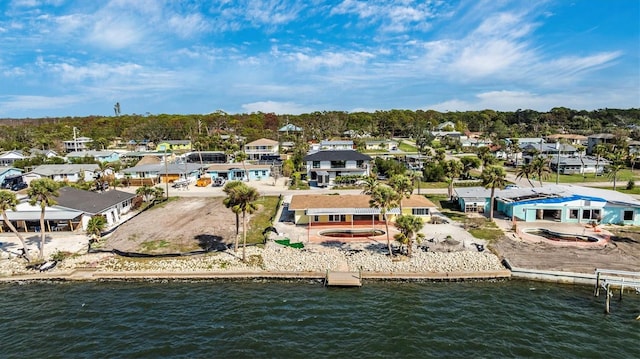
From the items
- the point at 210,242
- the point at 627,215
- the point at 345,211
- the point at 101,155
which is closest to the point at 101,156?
the point at 101,155

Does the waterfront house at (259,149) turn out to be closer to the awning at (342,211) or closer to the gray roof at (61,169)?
the gray roof at (61,169)

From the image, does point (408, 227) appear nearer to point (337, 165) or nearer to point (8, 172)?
point (337, 165)

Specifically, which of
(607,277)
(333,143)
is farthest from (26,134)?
(607,277)

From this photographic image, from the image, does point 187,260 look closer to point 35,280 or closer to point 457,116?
point 35,280

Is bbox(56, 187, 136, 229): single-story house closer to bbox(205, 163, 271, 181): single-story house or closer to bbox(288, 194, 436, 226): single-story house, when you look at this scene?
bbox(288, 194, 436, 226): single-story house

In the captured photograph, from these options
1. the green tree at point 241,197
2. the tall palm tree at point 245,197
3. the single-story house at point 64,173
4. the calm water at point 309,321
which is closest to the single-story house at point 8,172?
the single-story house at point 64,173

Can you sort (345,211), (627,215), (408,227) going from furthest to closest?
(627,215), (345,211), (408,227)
